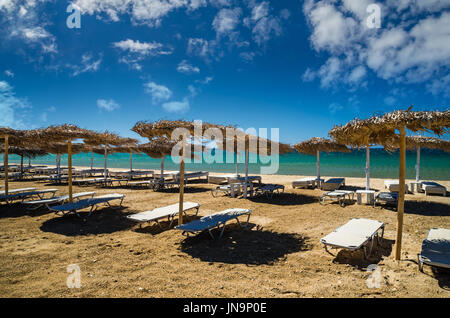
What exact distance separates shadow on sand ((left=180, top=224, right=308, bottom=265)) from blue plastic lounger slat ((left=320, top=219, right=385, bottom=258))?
0.62 m

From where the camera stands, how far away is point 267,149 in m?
10.8

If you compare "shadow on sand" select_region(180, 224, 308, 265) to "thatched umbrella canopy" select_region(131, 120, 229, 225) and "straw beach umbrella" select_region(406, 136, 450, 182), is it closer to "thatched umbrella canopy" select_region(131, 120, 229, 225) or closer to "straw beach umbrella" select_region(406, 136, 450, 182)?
"thatched umbrella canopy" select_region(131, 120, 229, 225)

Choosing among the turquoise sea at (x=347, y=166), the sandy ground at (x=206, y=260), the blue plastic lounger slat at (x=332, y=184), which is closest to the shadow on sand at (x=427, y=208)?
the sandy ground at (x=206, y=260)

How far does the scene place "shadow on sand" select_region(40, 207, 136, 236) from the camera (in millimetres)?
5040

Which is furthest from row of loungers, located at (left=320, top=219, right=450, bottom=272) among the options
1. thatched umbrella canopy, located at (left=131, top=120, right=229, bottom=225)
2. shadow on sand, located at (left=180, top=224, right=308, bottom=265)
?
thatched umbrella canopy, located at (left=131, top=120, right=229, bottom=225)

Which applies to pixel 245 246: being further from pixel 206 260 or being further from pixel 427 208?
pixel 427 208

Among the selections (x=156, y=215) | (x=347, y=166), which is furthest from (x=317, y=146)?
(x=347, y=166)

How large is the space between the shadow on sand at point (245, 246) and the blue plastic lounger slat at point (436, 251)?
159 cm

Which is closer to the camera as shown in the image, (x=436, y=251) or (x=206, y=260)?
(x=436, y=251)

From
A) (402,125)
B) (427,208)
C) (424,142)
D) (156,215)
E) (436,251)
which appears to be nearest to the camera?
(436,251)

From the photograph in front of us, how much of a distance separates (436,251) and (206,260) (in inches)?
125

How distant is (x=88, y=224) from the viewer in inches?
217

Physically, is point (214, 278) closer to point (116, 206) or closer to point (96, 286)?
point (96, 286)
